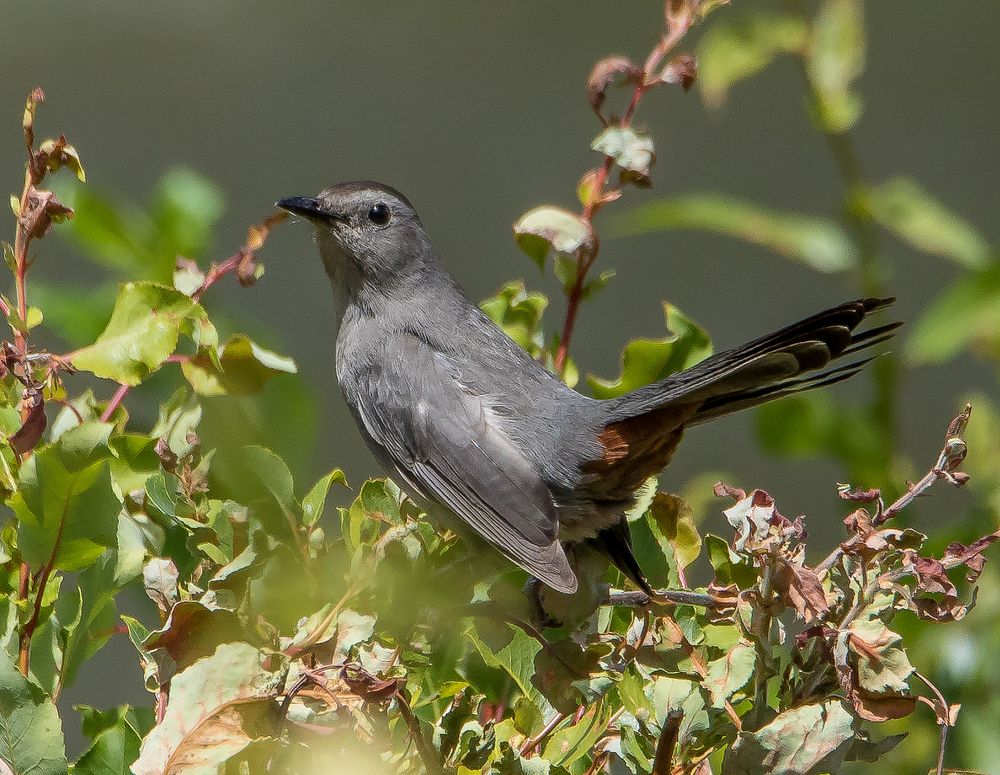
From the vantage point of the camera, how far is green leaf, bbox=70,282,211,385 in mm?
1126

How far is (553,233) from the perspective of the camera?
1.29m

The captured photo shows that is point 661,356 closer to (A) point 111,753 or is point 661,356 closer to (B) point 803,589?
(B) point 803,589

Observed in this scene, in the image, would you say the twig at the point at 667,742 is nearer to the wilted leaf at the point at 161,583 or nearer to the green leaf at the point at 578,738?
the green leaf at the point at 578,738

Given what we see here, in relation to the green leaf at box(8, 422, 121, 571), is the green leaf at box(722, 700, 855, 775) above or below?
below

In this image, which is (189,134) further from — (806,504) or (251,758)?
(251,758)

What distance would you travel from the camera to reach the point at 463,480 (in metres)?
1.94

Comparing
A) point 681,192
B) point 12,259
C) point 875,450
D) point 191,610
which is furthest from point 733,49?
point 681,192

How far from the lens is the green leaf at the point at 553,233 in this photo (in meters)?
1.29

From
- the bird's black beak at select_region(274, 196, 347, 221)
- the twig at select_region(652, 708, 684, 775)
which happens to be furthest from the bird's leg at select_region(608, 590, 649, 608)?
the bird's black beak at select_region(274, 196, 347, 221)

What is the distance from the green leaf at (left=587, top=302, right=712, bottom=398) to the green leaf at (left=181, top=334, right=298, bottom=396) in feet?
1.11

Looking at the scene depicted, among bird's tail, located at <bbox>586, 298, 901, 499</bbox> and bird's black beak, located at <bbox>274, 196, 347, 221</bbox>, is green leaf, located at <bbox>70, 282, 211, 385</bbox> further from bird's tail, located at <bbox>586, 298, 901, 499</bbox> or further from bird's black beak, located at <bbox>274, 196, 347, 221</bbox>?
bird's black beak, located at <bbox>274, 196, 347, 221</bbox>

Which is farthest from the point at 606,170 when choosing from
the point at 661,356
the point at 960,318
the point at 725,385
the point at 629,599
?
the point at 960,318

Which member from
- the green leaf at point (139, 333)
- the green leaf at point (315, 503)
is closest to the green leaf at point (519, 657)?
the green leaf at point (315, 503)

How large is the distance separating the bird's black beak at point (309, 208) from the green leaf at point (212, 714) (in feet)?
4.49
